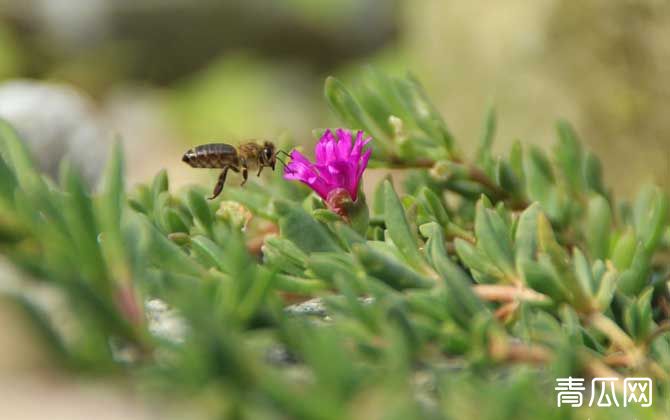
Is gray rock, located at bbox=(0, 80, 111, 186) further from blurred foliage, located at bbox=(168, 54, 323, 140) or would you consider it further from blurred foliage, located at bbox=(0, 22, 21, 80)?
blurred foliage, located at bbox=(0, 22, 21, 80)

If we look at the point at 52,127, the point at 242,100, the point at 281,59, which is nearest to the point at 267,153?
the point at 52,127

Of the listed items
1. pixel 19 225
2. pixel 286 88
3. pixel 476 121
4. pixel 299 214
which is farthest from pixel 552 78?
pixel 286 88

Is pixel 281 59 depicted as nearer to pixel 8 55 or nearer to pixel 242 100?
pixel 242 100

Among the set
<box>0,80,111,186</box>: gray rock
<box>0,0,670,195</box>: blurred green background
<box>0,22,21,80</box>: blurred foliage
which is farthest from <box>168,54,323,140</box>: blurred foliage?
<box>0,80,111,186</box>: gray rock

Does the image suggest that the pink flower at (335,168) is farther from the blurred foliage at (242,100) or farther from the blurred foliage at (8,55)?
the blurred foliage at (8,55)

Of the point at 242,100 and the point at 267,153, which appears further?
the point at 242,100

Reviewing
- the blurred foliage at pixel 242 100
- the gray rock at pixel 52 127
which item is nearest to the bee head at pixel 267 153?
the gray rock at pixel 52 127
